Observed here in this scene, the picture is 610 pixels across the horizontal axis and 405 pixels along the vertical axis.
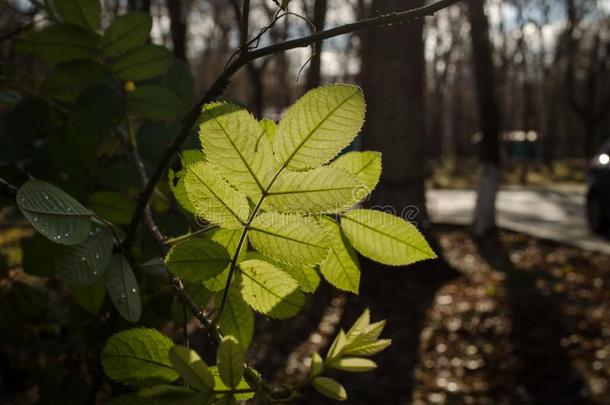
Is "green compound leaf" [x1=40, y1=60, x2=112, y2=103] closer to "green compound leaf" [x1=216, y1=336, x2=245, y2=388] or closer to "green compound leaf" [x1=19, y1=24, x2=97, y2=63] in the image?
"green compound leaf" [x1=19, y1=24, x2=97, y2=63]

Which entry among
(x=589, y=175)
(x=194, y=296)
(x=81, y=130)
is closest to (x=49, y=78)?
(x=81, y=130)

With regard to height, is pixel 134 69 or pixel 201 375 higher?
pixel 134 69

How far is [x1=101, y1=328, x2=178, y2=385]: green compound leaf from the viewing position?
1.65ft

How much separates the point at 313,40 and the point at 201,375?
249 mm

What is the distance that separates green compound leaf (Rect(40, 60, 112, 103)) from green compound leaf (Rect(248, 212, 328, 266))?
1.87 ft

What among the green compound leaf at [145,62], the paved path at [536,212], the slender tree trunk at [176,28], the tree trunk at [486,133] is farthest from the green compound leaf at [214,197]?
the tree trunk at [486,133]

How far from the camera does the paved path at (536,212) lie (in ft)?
36.2

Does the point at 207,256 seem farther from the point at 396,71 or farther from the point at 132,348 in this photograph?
the point at 396,71

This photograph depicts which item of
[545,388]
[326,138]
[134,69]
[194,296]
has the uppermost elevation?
[134,69]

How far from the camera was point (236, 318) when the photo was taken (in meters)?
0.67

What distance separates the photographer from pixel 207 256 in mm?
545

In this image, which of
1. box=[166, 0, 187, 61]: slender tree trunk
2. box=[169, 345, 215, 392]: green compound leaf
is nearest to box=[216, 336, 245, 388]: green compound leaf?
box=[169, 345, 215, 392]: green compound leaf

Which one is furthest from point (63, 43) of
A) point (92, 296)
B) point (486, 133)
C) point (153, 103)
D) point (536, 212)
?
point (536, 212)

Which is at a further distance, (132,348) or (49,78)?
(49,78)
